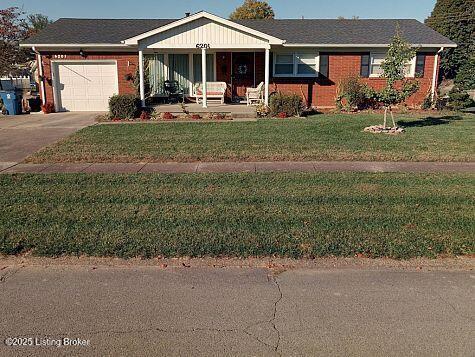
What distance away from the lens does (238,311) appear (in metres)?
3.86

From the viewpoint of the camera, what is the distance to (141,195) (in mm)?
7152

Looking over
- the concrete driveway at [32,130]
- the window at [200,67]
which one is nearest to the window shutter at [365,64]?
the window at [200,67]

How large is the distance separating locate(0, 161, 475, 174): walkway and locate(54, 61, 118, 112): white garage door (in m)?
11.8

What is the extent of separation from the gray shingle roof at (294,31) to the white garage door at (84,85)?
1.25 meters

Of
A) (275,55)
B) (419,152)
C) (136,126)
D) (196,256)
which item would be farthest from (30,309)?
(275,55)

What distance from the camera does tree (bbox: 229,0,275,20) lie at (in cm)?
5469

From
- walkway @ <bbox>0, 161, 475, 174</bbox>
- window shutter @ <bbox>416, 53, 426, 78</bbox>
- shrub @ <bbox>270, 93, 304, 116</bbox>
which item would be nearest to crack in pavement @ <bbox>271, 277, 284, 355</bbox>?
walkway @ <bbox>0, 161, 475, 174</bbox>

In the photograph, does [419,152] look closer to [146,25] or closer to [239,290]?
[239,290]

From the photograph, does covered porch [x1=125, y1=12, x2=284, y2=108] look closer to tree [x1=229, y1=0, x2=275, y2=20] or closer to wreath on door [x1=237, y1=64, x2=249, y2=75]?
wreath on door [x1=237, y1=64, x2=249, y2=75]

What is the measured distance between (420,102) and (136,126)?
13434 mm

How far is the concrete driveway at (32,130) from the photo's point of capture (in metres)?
11.4

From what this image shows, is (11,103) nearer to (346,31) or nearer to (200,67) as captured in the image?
(200,67)

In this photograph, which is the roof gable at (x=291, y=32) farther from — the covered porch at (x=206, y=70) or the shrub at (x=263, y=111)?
the shrub at (x=263, y=111)

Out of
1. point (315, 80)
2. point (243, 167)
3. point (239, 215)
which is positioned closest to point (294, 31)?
point (315, 80)
